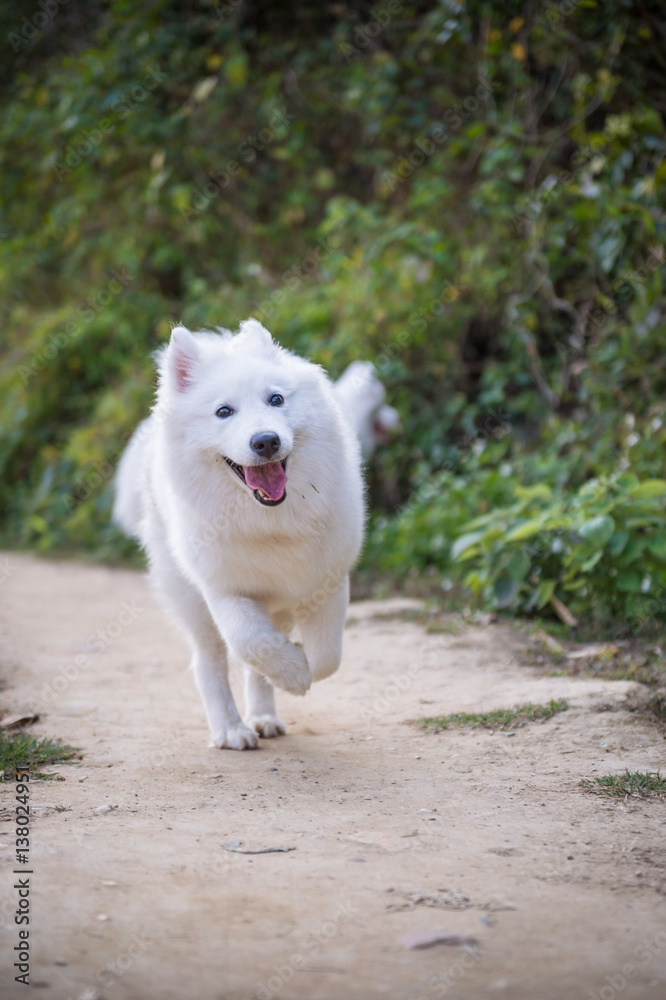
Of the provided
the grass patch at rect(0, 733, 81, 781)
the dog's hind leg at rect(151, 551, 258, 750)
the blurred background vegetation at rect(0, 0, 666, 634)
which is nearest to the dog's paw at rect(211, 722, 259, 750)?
the dog's hind leg at rect(151, 551, 258, 750)

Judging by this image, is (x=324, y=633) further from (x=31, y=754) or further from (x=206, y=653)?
(x=31, y=754)

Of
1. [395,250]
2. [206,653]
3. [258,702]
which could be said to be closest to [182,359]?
[206,653]

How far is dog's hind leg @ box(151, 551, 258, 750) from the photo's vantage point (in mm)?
3891

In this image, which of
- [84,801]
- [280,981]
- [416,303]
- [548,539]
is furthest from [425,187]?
[280,981]

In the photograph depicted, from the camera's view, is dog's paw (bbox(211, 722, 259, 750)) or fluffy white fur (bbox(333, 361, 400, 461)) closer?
dog's paw (bbox(211, 722, 259, 750))

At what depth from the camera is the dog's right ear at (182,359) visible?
12.0ft

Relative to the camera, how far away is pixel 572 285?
7.95 metres

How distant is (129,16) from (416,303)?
3.36m

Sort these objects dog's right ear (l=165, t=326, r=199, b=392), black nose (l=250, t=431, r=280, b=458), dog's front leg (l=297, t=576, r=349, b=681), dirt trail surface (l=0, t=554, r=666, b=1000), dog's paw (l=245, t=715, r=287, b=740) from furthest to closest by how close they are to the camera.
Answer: dog's paw (l=245, t=715, r=287, b=740) < dog's front leg (l=297, t=576, r=349, b=681) < dog's right ear (l=165, t=326, r=199, b=392) < black nose (l=250, t=431, r=280, b=458) < dirt trail surface (l=0, t=554, r=666, b=1000)

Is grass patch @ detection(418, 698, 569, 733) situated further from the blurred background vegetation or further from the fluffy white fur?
the fluffy white fur

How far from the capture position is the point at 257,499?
344 cm

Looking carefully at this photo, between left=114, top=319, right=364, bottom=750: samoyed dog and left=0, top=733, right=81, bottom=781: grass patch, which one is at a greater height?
left=114, top=319, right=364, bottom=750: samoyed dog

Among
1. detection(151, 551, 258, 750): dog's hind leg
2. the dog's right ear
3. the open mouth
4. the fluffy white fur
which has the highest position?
the dog's right ear

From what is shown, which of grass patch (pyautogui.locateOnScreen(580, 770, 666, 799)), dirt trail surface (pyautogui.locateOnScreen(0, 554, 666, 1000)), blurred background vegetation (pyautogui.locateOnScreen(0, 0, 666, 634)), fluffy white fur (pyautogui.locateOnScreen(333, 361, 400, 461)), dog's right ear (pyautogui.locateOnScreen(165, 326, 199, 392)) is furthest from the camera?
fluffy white fur (pyautogui.locateOnScreen(333, 361, 400, 461))
